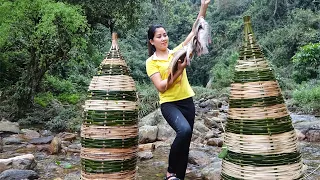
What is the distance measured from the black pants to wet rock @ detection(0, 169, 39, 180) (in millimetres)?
2831

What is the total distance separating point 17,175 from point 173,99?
10.0 feet

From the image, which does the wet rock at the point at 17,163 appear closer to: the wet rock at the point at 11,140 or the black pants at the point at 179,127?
the wet rock at the point at 11,140

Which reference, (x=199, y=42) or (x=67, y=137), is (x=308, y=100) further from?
(x=199, y=42)

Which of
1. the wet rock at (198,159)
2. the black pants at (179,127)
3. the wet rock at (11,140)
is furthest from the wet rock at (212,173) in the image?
the wet rock at (11,140)

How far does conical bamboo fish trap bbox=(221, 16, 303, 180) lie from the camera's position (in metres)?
2.20

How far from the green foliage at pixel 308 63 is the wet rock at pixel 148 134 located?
999 cm

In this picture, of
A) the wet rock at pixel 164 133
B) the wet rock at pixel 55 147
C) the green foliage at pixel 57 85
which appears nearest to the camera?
the wet rock at pixel 55 147

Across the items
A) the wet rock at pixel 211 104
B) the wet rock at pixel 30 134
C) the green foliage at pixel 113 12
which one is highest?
the green foliage at pixel 113 12

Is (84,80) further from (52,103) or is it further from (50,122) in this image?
(50,122)

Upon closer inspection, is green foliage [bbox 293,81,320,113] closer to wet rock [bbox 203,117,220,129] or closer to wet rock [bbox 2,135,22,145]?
wet rock [bbox 203,117,220,129]

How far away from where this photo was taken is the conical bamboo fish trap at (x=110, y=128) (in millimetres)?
2756

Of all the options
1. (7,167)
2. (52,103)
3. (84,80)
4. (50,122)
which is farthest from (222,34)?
(7,167)

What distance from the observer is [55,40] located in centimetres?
1012

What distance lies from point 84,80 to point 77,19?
7393 millimetres
